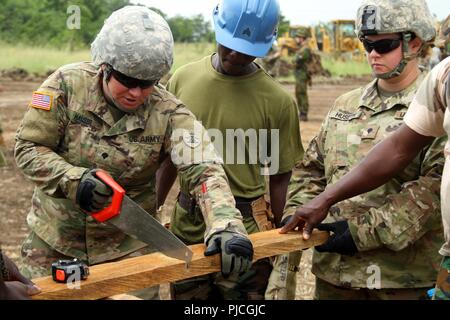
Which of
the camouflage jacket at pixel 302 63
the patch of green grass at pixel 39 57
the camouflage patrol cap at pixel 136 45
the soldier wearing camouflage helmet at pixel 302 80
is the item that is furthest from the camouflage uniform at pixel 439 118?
the patch of green grass at pixel 39 57

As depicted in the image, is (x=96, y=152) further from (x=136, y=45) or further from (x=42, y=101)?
(x=136, y=45)

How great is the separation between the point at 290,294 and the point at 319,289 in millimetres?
193

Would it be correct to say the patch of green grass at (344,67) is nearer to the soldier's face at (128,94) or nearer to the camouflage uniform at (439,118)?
the soldier's face at (128,94)

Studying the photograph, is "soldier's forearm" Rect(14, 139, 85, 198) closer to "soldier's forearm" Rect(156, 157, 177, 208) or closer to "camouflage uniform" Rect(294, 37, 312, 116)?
"soldier's forearm" Rect(156, 157, 177, 208)

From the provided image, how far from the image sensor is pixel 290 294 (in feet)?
14.7

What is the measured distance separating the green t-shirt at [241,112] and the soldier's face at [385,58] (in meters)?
0.79

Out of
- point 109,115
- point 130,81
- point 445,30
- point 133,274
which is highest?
point 445,30

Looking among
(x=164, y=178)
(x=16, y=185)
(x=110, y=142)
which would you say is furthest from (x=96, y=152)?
(x=16, y=185)

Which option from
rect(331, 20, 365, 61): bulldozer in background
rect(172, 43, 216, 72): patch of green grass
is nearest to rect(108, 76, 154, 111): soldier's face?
rect(172, 43, 216, 72): patch of green grass

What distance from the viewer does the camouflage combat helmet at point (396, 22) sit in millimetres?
4055

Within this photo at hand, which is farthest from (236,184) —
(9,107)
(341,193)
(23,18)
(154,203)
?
(23,18)

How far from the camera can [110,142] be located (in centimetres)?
402

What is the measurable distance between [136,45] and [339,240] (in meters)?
1.41

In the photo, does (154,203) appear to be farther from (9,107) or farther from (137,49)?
(9,107)
